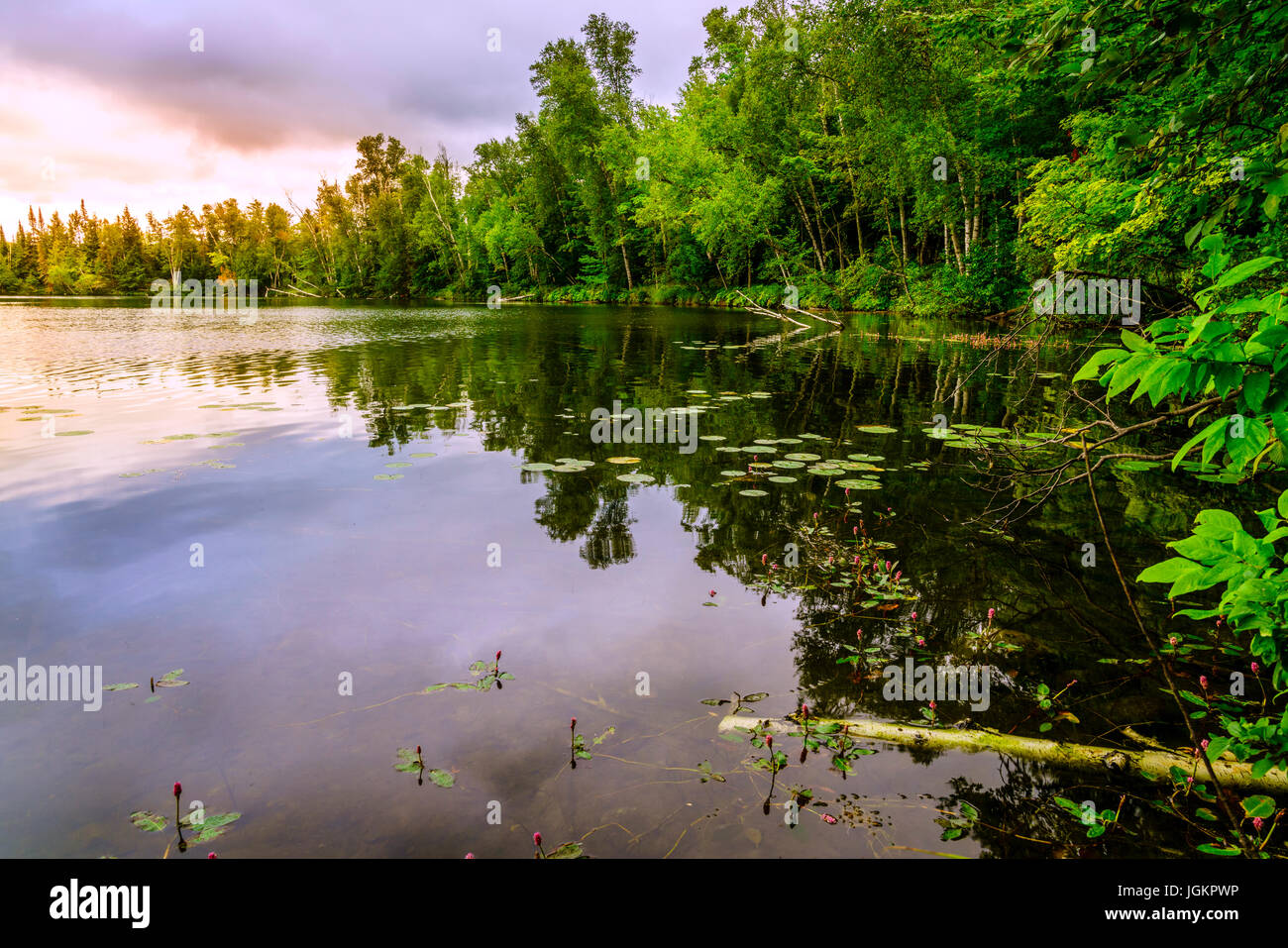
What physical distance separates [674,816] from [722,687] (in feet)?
3.59

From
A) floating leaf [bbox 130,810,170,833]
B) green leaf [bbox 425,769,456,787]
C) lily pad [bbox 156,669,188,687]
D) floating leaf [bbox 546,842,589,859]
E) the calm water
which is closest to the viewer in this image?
floating leaf [bbox 546,842,589,859]

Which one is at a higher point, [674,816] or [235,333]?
[235,333]

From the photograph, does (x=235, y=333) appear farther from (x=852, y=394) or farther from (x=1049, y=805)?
(x=1049, y=805)

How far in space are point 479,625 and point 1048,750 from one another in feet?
11.6

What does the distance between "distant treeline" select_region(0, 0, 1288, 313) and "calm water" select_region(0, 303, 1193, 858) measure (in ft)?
6.47

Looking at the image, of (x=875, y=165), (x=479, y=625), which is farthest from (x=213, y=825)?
(x=875, y=165)

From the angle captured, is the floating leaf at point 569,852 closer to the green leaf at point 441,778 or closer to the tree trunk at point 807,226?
the green leaf at point 441,778

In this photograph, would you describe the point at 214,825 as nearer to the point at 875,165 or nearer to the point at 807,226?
the point at 875,165

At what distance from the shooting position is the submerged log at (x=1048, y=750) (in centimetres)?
305

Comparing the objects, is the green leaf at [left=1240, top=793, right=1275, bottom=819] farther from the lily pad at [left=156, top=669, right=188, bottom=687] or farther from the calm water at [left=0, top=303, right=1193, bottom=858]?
the lily pad at [left=156, top=669, right=188, bottom=687]

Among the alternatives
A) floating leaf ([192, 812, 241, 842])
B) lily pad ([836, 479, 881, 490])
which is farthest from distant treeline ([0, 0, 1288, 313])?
floating leaf ([192, 812, 241, 842])

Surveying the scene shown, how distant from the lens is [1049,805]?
3.01m

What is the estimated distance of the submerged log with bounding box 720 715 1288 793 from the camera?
3047mm
